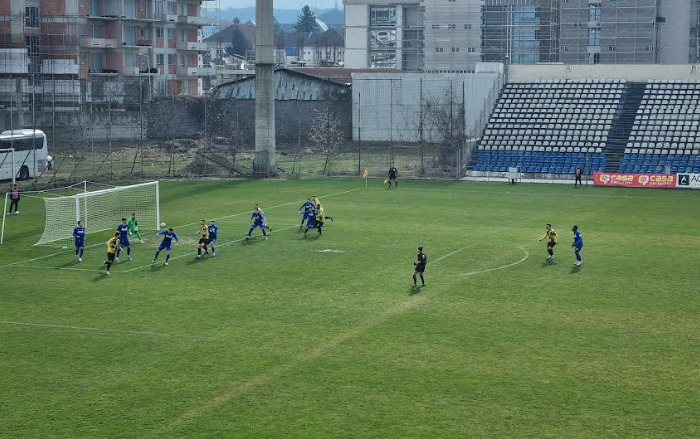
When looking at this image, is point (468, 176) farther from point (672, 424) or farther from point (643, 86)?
point (672, 424)

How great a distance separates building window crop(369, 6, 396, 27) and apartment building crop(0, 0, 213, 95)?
29942mm

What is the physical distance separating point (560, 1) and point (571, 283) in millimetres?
75499

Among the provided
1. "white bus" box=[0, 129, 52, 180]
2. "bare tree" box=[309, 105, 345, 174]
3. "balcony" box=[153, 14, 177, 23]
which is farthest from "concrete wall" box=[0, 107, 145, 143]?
"balcony" box=[153, 14, 177, 23]

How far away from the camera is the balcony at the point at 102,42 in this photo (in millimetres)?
105312

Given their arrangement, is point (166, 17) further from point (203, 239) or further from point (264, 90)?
point (203, 239)

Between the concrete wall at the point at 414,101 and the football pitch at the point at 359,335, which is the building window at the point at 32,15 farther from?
the football pitch at the point at 359,335

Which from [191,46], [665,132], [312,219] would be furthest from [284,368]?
[191,46]

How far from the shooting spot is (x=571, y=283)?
37188 millimetres

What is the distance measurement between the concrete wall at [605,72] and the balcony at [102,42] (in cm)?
4401

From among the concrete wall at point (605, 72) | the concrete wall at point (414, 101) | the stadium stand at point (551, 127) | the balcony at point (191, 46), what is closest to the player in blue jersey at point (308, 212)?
the stadium stand at point (551, 127)

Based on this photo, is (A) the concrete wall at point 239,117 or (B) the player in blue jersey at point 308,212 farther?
(A) the concrete wall at point 239,117

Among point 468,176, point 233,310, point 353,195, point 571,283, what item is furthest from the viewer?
point 468,176

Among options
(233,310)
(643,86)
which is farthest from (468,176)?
(233,310)

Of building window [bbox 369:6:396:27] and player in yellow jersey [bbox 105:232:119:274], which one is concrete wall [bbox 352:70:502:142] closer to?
player in yellow jersey [bbox 105:232:119:274]
